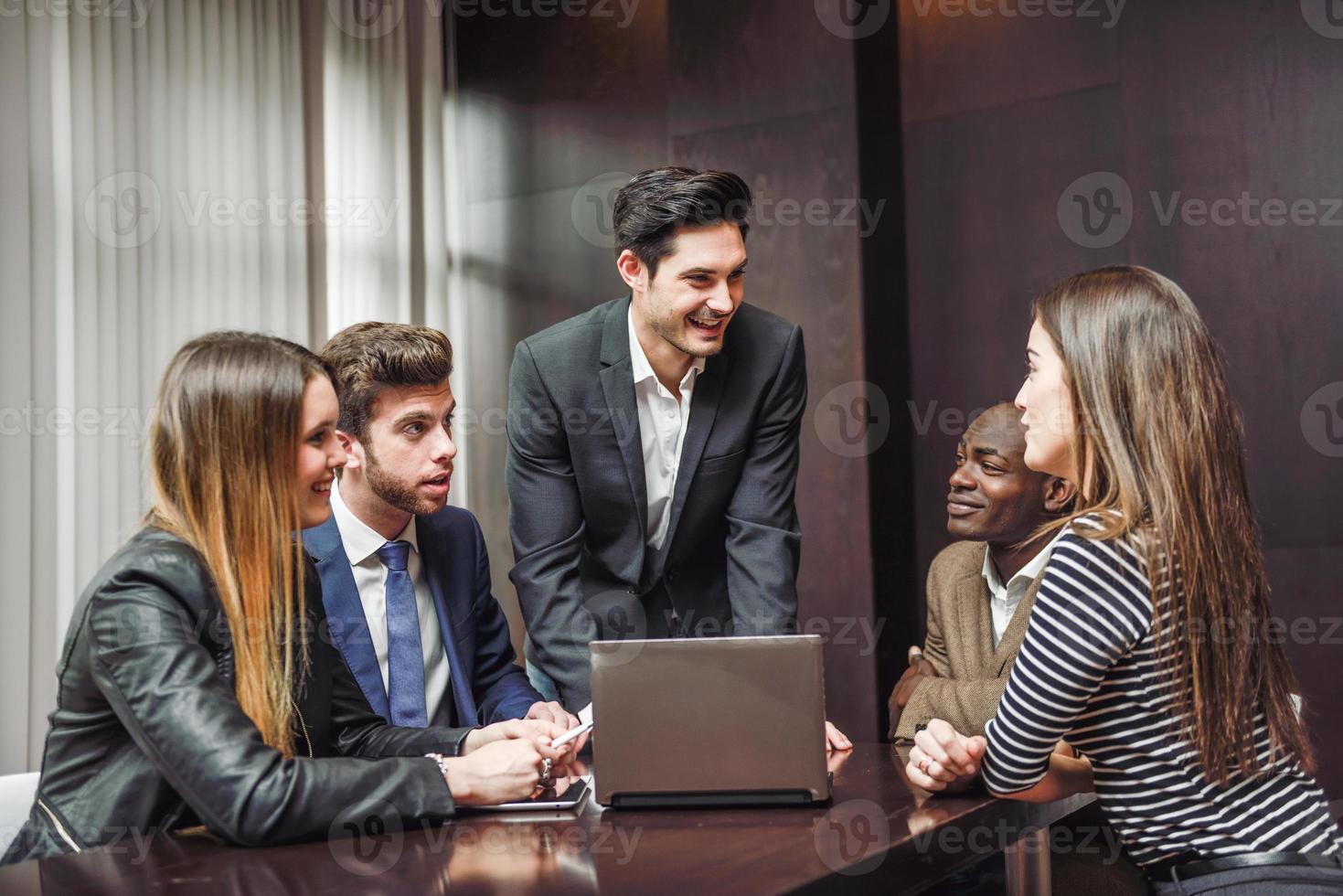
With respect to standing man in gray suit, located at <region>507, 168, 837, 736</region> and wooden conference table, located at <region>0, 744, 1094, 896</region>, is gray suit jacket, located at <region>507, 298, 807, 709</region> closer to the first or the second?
standing man in gray suit, located at <region>507, 168, 837, 736</region>

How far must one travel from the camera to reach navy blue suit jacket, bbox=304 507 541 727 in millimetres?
2340

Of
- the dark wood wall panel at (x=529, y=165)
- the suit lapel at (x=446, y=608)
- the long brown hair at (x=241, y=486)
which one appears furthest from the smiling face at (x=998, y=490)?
the dark wood wall panel at (x=529, y=165)

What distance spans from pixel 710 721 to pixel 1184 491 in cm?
67

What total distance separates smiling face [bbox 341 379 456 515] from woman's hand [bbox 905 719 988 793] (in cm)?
109

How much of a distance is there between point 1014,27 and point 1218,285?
108cm

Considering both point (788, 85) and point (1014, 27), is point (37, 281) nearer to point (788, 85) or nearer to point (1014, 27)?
point (788, 85)

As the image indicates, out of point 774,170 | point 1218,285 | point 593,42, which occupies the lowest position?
point 1218,285

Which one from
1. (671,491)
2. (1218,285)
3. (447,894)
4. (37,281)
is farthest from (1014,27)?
(447,894)

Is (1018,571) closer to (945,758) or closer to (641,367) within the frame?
(641,367)

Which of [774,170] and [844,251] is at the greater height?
[774,170]

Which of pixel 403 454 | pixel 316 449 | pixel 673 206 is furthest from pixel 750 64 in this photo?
pixel 316 449

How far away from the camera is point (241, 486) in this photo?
1.65m

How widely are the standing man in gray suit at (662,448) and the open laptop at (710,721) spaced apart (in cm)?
94

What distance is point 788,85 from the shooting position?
4133 millimetres
